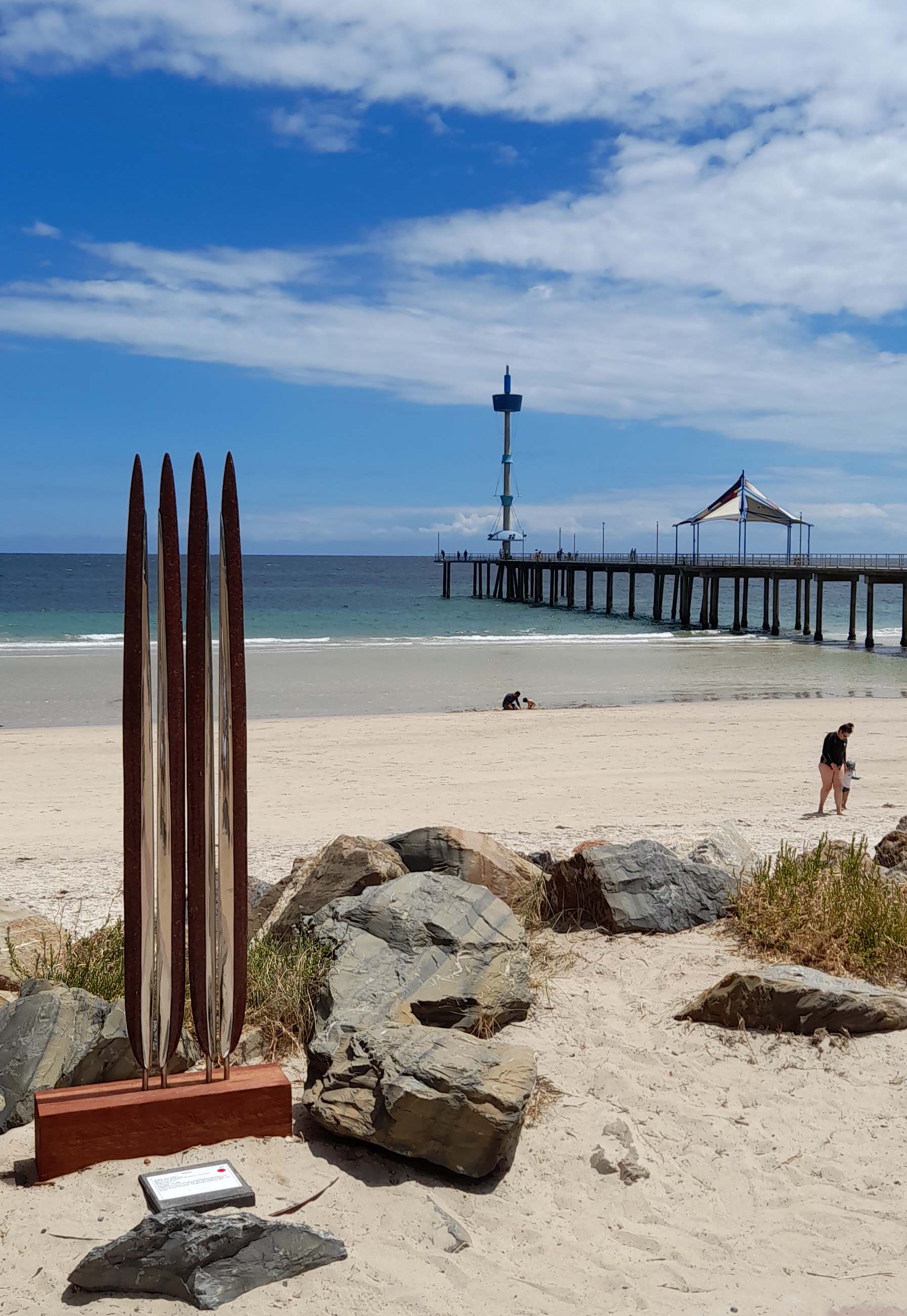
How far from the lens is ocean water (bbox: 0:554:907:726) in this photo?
26.4 meters

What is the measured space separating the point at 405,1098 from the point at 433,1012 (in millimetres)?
962

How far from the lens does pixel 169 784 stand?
13.5 ft

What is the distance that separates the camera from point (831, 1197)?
385cm

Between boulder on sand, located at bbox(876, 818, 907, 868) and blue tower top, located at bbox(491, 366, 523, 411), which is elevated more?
blue tower top, located at bbox(491, 366, 523, 411)

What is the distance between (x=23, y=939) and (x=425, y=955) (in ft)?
7.78

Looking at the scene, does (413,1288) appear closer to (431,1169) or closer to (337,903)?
(431,1169)

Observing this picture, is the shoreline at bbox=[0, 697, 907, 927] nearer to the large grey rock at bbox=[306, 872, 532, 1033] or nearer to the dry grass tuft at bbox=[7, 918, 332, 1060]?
the dry grass tuft at bbox=[7, 918, 332, 1060]

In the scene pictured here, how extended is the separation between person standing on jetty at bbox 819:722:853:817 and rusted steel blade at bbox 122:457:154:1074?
8.77m

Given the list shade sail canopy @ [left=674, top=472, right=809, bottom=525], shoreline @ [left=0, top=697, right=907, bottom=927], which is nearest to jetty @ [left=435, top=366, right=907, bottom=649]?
shade sail canopy @ [left=674, top=472, right=809, bottom=525]

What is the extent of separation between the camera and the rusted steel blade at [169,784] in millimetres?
4031

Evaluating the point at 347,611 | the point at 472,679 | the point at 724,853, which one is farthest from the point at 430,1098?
the point at 347,611

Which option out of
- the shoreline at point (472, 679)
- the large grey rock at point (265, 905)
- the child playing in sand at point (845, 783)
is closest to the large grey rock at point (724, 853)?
the large grey rock at point (265, 905)

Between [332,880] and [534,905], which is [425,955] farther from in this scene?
[534,905]

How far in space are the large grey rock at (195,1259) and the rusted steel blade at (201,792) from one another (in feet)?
2.91
